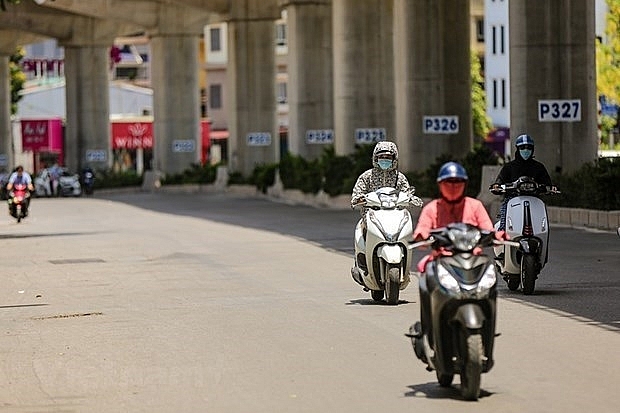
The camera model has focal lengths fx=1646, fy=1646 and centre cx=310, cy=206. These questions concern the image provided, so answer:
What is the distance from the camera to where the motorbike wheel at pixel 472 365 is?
34.4 feet

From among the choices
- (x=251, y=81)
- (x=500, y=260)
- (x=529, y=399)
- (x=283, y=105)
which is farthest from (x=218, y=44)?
(x=529, y=399)

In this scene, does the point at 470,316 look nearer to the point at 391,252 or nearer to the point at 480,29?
the point at 391,252

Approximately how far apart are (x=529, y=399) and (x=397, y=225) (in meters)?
6.57

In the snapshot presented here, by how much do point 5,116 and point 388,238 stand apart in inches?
3229

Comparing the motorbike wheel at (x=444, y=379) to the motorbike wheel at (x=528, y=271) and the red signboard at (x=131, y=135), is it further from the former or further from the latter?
the red signboard at (x=131, y=135)

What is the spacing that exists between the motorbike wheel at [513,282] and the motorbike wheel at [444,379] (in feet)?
25.1

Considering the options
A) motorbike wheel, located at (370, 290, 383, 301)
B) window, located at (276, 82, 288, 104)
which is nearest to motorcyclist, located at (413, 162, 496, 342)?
motorbike wheel, located at (370, 290, 383, 301)

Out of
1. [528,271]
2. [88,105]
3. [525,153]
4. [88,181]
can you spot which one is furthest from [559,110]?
[88,105]

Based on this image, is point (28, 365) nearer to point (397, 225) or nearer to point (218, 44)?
point (397, 225)

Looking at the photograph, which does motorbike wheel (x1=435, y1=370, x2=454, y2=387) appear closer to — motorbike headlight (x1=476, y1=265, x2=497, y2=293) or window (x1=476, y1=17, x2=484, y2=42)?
motorbike headlight (x1=476, y1=265, x2=497, y2=293)

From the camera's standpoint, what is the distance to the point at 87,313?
1773 centimetres

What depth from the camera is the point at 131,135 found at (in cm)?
10581

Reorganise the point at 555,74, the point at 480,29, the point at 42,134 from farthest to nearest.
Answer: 1. the point at 480,29
2. the point at 42,134
3. the point at 555,74

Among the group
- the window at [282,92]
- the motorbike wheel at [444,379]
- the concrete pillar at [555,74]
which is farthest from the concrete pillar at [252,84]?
the motorbike wheel at [444,379]
